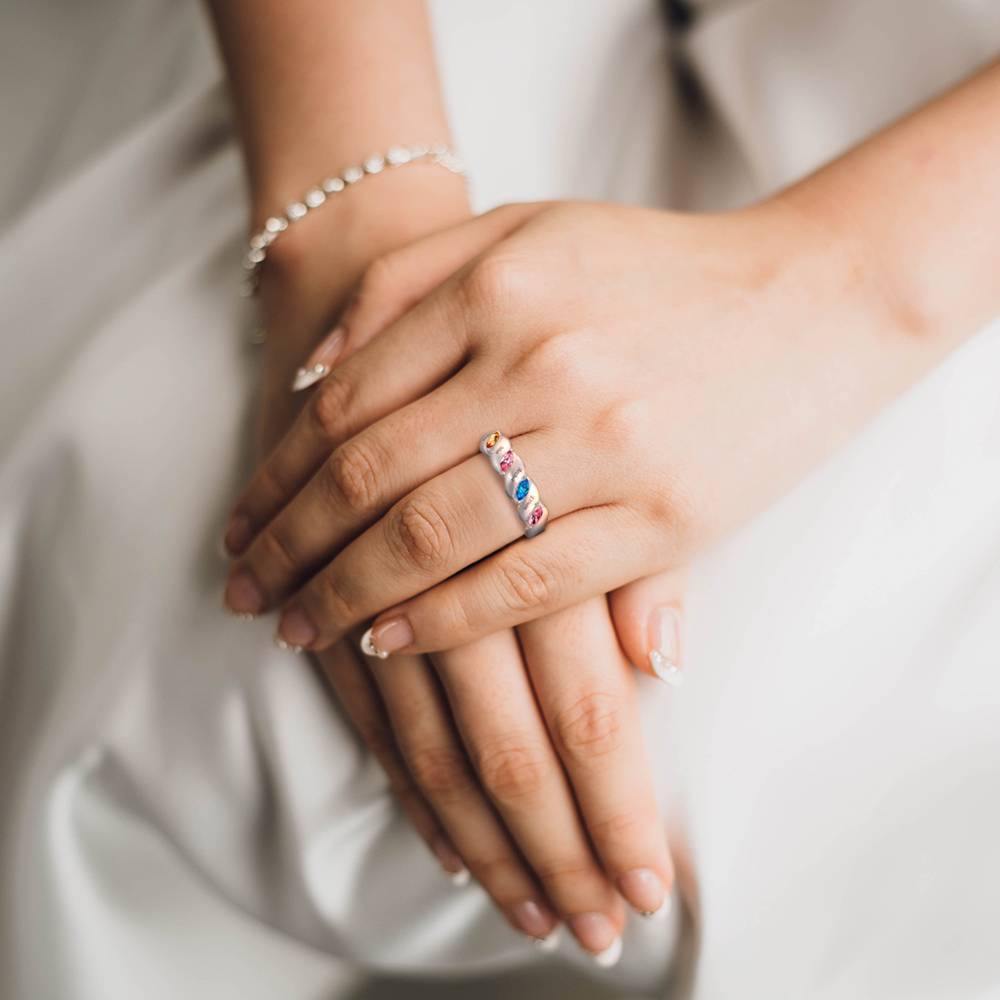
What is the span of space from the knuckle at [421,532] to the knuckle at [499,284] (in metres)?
0.14

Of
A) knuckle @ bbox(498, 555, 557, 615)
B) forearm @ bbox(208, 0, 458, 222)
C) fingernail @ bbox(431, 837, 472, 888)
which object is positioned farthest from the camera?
forearm @ bbox(208, 0, 458, 222)

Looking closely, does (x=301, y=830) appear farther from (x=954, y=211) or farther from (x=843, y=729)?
(x=954, y=211)

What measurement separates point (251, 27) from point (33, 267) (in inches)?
12.1

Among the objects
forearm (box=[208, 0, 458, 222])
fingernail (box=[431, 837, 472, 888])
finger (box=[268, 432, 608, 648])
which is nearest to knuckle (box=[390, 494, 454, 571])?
finger (box=[268, 432, 608, 648])

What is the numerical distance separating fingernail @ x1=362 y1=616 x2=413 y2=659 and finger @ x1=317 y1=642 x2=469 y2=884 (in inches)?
2.2

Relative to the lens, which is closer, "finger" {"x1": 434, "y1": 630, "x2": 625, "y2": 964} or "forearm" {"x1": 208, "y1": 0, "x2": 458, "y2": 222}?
"finger" {"x1": 434, "y1": 630, "x2": 625, "y2": 964}

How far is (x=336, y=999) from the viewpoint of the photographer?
3.73 feet

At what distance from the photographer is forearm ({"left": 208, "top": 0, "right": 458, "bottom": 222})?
2.96ft

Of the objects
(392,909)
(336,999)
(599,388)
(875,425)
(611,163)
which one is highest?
(611,163)

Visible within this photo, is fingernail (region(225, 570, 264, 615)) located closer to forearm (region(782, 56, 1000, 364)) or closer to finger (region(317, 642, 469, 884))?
finger (region(317, 642, 469, 884))

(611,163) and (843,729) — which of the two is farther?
(611,163)

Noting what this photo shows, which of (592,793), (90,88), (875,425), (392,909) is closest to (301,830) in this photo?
(392,909)

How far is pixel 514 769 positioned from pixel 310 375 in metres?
0.33

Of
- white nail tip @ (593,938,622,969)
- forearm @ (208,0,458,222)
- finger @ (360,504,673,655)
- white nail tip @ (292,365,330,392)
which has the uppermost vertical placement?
forearm @ (208,0,458,222)
